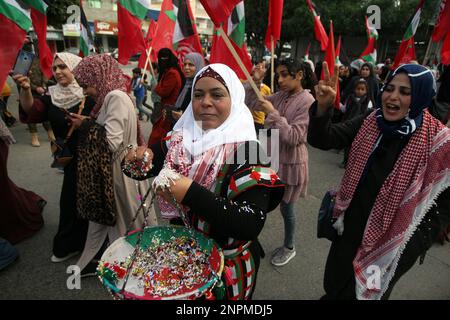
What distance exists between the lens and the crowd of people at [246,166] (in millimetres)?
1418

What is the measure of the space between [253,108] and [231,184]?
7.51ft

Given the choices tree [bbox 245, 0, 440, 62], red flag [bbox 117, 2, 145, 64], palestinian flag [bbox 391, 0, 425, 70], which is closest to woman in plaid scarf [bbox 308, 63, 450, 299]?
red flag [bbox 117, 2, 145, 64]

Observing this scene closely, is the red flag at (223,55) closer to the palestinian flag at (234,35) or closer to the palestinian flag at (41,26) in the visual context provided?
the palestinian flag at (234,35)

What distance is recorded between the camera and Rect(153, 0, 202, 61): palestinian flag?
15.0 ft

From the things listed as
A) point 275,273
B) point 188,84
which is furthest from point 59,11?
point 275,273

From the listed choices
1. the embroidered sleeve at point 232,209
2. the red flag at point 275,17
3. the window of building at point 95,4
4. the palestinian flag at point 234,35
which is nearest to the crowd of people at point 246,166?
the embroidered sleeve at point 232,209

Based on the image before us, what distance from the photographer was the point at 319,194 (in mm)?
4746

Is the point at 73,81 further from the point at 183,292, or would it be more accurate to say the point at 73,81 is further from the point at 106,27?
the point at 106,27

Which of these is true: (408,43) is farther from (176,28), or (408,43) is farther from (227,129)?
(227,129)

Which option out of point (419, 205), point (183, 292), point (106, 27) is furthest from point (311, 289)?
point (106, 27)

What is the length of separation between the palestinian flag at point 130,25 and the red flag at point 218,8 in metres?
2.32

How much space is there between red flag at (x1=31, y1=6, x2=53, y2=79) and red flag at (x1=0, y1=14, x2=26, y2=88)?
36 cm

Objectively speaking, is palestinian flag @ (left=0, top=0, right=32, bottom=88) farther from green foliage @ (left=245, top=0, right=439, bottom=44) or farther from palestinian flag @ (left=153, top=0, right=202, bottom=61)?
green foliage @ (left=245, top=0, right=439, bottom=44)

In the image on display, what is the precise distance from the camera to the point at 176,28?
15.4 feet
